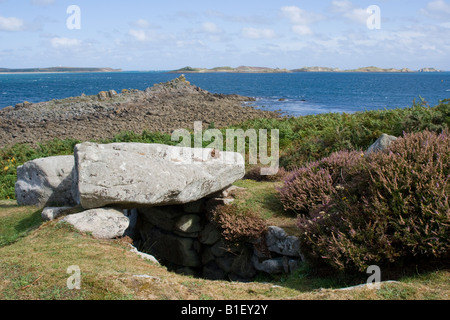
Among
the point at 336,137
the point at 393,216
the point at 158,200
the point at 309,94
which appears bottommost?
the point at 158,200

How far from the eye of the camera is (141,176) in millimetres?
9242

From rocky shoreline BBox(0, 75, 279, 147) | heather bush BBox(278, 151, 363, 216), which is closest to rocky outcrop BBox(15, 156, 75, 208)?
heather bush BBox(278, 151, 363, 216)

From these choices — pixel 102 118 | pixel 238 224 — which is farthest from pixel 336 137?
pixel 102 118

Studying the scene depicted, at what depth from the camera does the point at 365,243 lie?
272 inches

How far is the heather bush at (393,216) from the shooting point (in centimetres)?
653

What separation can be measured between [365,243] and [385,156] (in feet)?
6.19

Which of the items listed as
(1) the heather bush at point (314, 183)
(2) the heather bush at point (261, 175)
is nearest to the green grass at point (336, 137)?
(2) the heather bush at point (261, 175)

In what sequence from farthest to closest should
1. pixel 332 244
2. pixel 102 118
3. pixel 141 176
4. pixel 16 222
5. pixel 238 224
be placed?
pixel 102 118 < pixel 16 222 < pixel 238 224 < pixel 141 176 < pixel 332 244

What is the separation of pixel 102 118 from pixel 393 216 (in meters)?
35.3

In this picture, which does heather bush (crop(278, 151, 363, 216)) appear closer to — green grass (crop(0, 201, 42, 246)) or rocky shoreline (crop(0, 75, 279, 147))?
green grass (crop(0, 201, 42, 246))

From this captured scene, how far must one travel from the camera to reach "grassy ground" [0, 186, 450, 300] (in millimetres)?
5652

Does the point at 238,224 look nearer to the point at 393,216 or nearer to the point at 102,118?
the point at 393,216

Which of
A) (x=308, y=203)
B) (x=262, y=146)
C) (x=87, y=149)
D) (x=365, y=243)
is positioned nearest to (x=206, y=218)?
(x=308, y=203)

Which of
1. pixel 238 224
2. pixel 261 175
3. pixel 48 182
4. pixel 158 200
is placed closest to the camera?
pixel 158 200
